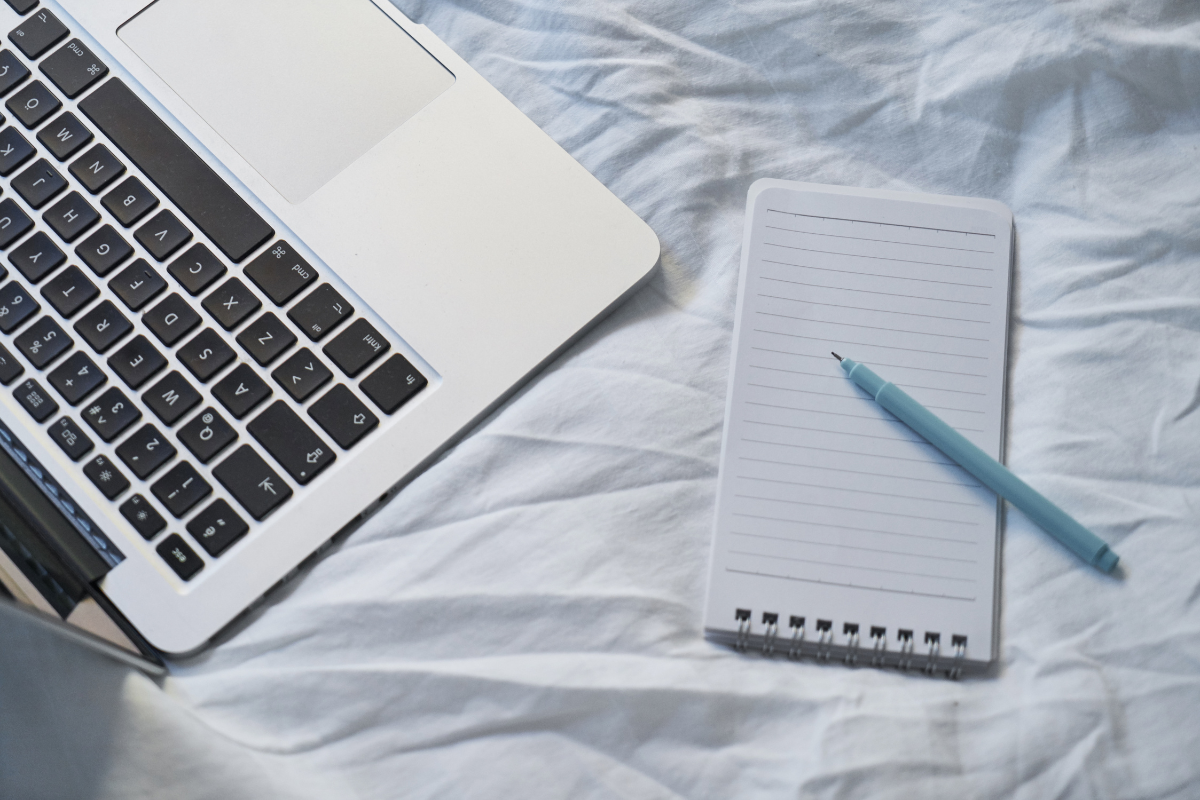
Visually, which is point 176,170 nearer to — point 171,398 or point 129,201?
point 129,201

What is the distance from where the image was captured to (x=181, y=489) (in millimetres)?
433

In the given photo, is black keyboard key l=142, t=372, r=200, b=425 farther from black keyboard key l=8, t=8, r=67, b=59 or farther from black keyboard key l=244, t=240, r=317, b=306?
black keyboard key l=8, t=8, r=67, b=59

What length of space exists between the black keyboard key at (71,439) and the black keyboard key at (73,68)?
0.19m

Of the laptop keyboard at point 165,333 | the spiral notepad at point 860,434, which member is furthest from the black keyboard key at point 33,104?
the spiral notepad at point 860,434

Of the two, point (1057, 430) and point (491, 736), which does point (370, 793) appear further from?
point (1057, 430)

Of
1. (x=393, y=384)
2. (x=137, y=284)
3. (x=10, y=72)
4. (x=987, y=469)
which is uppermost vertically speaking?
(x=10, y=72)

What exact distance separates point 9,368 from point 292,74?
0.70 ft

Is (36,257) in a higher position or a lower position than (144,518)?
higher

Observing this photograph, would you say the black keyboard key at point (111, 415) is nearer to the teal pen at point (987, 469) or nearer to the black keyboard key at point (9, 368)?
the black keyboard key at point (9, 368)

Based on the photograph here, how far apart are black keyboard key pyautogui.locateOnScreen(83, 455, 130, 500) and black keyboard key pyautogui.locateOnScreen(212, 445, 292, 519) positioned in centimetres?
5

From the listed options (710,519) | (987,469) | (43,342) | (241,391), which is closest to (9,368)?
(43,342)

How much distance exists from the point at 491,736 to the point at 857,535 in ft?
0.66

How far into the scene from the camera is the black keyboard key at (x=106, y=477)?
44 cm

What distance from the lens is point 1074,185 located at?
509mm
